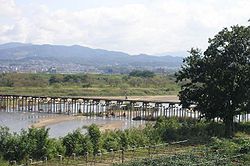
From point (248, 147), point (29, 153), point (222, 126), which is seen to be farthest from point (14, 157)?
point (222, 126)

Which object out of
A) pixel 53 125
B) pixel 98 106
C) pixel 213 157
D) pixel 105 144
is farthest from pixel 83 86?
pixel 213 157

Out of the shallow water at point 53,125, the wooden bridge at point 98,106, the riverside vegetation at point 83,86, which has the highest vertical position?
the riverside vegetation at point 83,86

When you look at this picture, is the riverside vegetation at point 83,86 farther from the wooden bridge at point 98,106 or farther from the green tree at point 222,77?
the green tree at point 222,77

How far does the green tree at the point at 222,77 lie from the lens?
123ft

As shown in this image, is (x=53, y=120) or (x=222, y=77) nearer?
(x=222, y=77)

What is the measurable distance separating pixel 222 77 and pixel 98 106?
136 ft

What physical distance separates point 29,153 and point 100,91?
2960 inches

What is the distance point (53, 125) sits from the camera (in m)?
56.6

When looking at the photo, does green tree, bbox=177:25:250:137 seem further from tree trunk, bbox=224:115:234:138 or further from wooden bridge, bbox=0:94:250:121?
wooden bridge, bbox=0:94:250:121

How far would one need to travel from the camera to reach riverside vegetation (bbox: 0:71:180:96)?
100250 millimetres

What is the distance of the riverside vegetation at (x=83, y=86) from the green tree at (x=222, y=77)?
6069 centimetres

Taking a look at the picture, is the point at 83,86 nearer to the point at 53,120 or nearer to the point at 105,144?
the point at 53,120

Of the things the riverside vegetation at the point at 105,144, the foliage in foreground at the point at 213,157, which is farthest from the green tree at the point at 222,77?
the foliage in foreground at the point at 213,157

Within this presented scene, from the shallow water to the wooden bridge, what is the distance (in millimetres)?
3797
